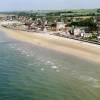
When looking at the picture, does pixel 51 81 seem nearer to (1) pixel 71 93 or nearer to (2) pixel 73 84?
(2) pixel 73 84

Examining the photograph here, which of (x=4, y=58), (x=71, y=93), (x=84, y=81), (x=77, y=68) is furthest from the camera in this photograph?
(x=4, y=58)

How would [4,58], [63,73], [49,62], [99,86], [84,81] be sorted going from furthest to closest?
[4,58] → [49,62] → [63,73] → [84,81] → [99,86]

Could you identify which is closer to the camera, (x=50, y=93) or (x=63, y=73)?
(x=50, y=93)

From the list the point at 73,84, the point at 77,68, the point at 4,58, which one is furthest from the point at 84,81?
the point at 4,58

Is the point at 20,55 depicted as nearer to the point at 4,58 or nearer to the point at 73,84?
the point at 4,58

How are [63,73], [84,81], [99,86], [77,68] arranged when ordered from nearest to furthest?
[99,86], [84,81], [63,73], [77,68]

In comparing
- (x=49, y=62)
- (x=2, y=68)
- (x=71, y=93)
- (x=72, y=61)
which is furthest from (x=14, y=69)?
(x=71, y=93)
